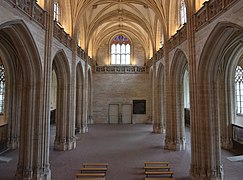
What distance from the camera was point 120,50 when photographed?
2759 cm

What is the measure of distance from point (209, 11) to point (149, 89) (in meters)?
18.7

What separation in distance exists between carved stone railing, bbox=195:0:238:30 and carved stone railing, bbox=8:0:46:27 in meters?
7.44

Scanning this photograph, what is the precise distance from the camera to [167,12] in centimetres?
1355

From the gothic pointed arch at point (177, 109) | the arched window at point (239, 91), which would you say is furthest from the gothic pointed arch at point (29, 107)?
the arched window at point (239, 91)

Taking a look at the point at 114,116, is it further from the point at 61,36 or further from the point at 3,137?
the point at 61,36

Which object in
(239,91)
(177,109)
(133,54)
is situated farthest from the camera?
(133,54)

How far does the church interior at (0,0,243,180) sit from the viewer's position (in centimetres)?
766

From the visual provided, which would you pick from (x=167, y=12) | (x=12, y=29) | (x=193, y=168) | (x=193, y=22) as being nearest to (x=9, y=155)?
(x=12, y=29)

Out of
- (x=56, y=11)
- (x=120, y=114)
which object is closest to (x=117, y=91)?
(x=120, y=114)

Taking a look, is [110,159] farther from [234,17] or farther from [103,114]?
[103,114]

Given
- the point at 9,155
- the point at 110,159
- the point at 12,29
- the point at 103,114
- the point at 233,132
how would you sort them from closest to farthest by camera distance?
1. the point at 12,29
2. the point at 110,159
3. the point at 9,155
4. the point at 233,132
5. the point at 103,114

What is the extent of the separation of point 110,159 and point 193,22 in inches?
348

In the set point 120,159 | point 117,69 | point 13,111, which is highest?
point 117,69

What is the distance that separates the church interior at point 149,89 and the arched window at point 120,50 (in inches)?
95.2
